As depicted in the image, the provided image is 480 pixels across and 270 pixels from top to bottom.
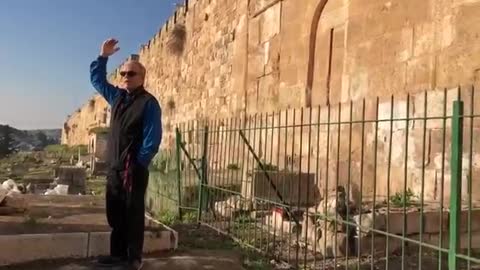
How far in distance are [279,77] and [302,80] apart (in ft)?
3.22

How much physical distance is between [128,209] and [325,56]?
233 inches

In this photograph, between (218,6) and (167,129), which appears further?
(167,129)

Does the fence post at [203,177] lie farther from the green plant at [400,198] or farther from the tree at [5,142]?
the tree at [5,142]

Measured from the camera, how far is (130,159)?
4.43 m

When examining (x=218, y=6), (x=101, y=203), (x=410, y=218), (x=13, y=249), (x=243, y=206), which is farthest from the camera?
(x=218, y=6)

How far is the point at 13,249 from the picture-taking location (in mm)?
4859

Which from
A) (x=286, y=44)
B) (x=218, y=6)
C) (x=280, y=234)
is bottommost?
(x=280, y=234)

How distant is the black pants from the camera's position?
445 centimetres

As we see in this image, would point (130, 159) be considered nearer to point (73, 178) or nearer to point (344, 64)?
point (344, 64)

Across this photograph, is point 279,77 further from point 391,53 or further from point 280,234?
point 280,234

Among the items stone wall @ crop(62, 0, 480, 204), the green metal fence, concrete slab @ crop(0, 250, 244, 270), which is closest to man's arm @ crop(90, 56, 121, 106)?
concrete slab @ crop(0, 250, 244, 270)

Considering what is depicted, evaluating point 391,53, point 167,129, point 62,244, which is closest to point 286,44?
point 391,53

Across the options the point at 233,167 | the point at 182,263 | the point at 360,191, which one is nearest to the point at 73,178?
the point at 233,167

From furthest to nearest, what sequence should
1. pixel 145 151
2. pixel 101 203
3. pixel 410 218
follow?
pixel 101 203 < pixel 410 218 < pixel 145 151
